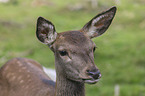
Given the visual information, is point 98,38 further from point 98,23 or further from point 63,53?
point 63,53

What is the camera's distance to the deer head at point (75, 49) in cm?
426

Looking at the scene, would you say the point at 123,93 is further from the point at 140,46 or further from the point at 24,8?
the point at 24,8

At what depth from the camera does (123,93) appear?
10.4 meters

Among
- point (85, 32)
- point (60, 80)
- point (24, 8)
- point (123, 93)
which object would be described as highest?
point (24, 8)

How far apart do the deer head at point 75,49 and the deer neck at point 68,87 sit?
3.2 inches

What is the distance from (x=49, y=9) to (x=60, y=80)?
24487mm

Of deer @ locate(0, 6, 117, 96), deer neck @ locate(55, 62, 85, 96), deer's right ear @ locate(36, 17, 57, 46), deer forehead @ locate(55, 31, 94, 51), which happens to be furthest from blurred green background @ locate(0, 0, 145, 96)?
deer neck @ locate(55, 62, 85, 96)

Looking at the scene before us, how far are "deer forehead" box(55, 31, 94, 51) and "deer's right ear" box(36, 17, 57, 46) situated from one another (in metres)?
0.18

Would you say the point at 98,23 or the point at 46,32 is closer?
the point at 46,32

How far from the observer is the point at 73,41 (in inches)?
179

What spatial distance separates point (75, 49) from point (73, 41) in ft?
0.54

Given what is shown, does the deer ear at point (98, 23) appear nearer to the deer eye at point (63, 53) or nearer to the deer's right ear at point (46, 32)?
the deer's right ear at point (46, 32)

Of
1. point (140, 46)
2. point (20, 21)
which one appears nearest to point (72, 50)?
point (140, 46)

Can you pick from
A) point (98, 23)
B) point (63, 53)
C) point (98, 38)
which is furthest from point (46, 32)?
point (98, 38)
